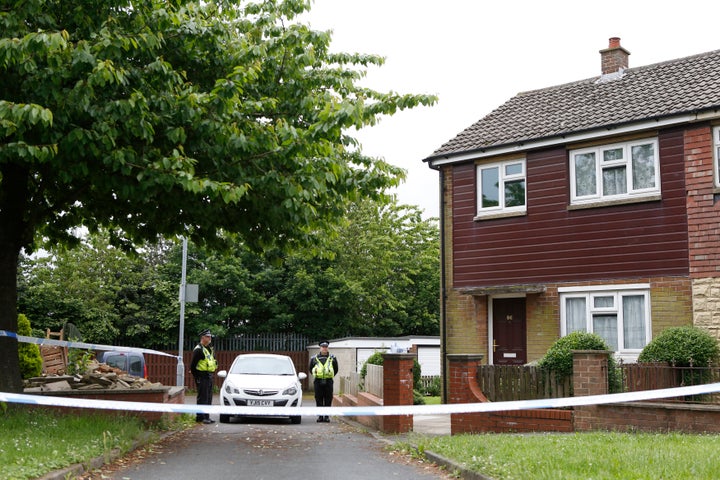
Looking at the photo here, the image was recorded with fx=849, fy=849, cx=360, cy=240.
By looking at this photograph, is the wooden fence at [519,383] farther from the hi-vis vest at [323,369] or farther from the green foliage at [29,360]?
the green foliage at [29,360]

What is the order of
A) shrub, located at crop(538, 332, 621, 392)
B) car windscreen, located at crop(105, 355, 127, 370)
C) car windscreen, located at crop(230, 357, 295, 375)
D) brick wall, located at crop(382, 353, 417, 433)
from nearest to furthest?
shrub, located at crop(538, 332, 621, 392), brick wall, located at crop(382, 353, 417, 433), car windscreen, located at crop(230, 357, 295, 375), car windscreen, located at crop(105, 355, 127, 370)

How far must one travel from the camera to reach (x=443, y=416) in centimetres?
1805

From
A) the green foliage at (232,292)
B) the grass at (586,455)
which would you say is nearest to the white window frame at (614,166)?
the grass at (586,455)

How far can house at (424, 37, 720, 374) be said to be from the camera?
16.6m

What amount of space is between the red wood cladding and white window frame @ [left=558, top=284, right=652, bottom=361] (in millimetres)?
254

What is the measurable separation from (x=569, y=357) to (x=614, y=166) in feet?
17.1

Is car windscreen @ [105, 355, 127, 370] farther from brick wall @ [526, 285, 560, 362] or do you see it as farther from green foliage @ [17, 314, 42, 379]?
brick wall @ [526, 285, 560, 362]

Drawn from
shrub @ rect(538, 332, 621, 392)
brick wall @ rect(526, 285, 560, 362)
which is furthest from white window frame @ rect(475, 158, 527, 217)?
shrub @ rect(538, 332, 621, 392)

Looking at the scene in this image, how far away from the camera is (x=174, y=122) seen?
10914mm

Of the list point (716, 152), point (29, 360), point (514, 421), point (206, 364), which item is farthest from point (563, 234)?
point (29, 360)

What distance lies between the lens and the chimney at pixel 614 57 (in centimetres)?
2123

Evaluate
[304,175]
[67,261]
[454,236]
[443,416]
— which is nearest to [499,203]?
[454,236]

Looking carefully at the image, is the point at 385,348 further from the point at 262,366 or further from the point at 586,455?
the point at 586,455

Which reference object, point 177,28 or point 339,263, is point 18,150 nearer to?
point 177,28
